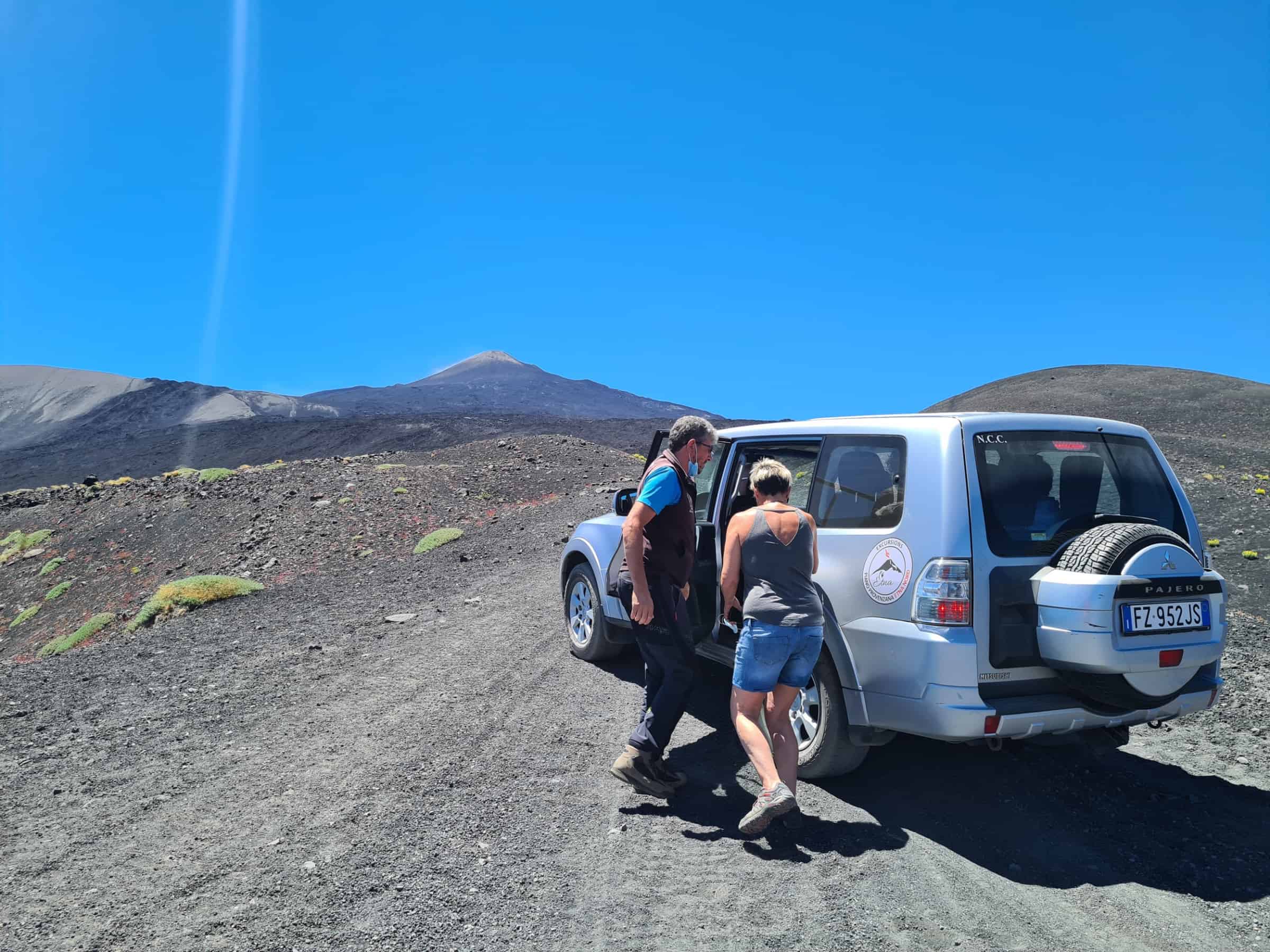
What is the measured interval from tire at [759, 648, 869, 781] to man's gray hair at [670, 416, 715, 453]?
1314 millimetres

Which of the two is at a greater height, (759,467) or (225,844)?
(759,467)

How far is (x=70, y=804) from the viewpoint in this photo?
479cm

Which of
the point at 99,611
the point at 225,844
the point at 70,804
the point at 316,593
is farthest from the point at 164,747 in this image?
the point at 99,611

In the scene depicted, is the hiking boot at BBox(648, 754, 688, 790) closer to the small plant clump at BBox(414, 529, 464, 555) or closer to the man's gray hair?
the man's gray hair

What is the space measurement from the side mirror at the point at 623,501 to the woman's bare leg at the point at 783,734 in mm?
1983

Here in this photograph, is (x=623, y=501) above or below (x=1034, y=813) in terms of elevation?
above

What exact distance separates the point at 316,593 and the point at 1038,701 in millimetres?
10120

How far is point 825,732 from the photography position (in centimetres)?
441

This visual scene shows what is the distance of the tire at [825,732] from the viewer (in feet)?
14.3

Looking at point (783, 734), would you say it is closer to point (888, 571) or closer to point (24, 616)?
point (888, 571)

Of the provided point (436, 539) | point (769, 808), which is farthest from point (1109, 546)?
point (436, 539)

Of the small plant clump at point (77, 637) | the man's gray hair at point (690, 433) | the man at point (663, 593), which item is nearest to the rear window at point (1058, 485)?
the man's gray hair at point (690, 433)

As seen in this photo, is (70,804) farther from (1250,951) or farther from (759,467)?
(1250,951)

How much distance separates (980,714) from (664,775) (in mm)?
Result: 1764
